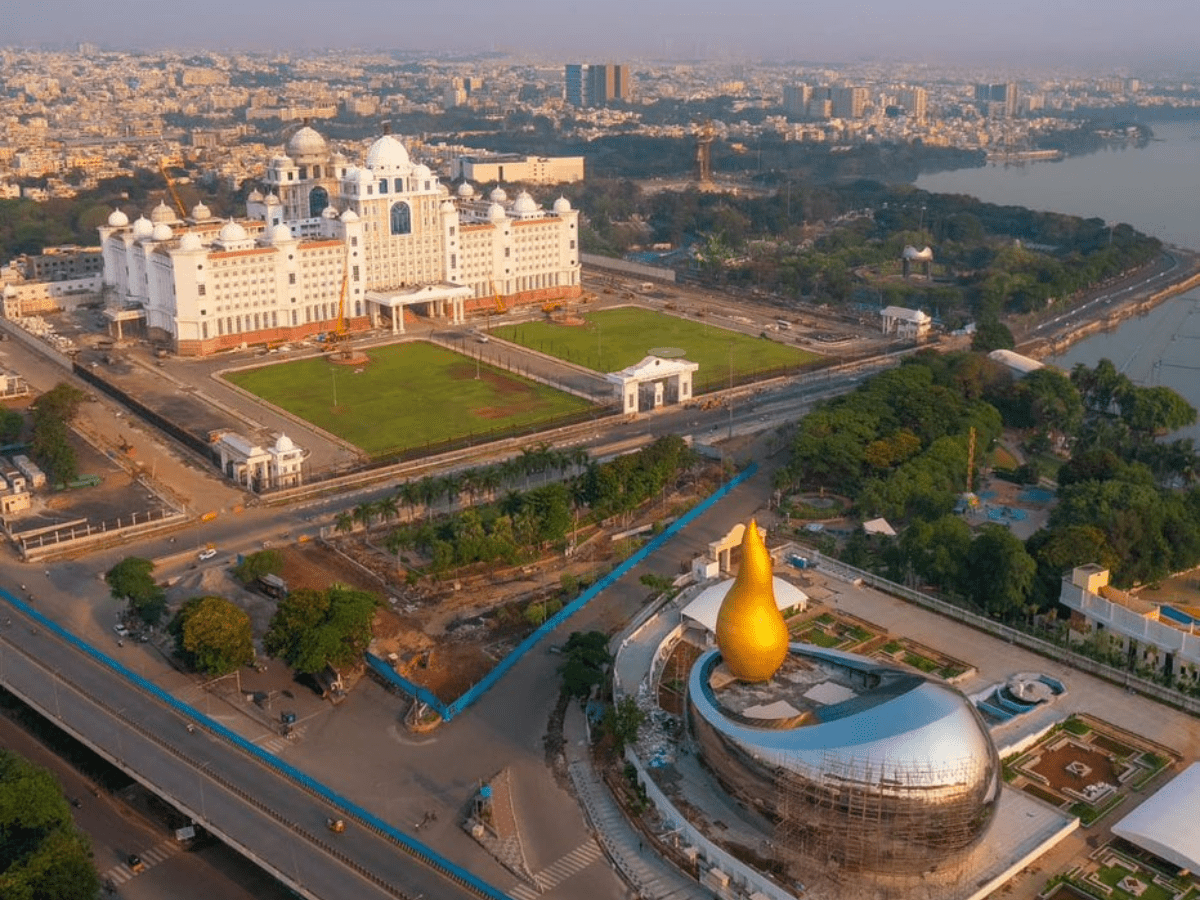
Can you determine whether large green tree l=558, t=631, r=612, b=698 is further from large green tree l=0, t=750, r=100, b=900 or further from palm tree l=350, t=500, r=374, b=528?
large green tree l=0, t=750, r=100, b=900

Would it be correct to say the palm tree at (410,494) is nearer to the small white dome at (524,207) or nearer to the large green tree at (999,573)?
the large green tree at (999,573)

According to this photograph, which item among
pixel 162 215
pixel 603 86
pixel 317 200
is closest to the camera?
pixel 162 215

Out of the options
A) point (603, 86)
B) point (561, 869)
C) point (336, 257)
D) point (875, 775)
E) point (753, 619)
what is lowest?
point (561, 869)

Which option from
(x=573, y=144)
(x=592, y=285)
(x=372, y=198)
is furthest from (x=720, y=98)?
(x=372, y=198)

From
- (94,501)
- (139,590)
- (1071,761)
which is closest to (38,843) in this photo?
(139,590)

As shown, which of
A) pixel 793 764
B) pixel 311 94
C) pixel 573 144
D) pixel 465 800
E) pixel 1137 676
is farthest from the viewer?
pixel 311 94

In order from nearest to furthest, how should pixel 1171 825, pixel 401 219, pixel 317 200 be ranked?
pixel 1171 825, pixel 401 219, pixel 317 200

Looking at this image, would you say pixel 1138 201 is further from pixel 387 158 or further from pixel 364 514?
pixel 364 514

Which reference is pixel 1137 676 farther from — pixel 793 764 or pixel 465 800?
pixel 465 800
